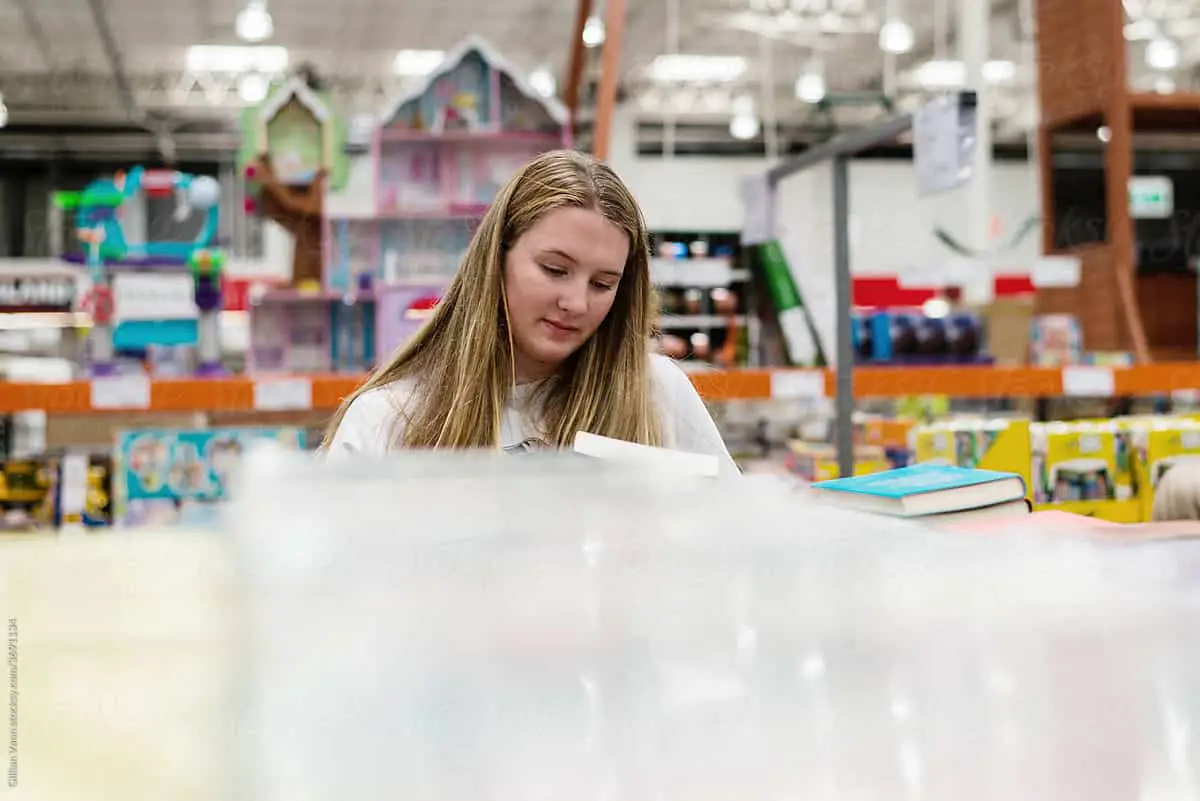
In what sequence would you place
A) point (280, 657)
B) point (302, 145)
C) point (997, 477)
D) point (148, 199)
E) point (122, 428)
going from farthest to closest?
point (302, 145) < point (148, 199) < point (122, 428) < point (997, 477) < point (280, 657)

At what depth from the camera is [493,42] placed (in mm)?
9953

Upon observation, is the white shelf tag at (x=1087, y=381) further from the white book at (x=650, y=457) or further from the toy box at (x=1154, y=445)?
the white book at (x=650, y=457)

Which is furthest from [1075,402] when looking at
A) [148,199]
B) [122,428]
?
[148,199]

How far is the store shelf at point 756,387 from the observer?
2.60 m

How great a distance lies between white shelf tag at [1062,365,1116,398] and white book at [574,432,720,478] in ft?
7.59

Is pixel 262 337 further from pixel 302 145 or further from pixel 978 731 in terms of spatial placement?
pixel 978 731

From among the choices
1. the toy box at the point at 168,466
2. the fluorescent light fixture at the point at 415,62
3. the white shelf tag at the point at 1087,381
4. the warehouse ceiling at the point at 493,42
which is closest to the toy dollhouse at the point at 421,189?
the toy box at the point at 168,466

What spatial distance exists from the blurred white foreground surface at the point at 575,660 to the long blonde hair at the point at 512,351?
0.60 metres

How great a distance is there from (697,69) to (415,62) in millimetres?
2539

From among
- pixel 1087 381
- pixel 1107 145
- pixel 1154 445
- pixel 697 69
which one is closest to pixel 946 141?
pixel 1154 445

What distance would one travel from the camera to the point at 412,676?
0.60m

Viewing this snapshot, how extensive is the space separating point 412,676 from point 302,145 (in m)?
4.43

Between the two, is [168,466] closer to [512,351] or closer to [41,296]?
[512,351]

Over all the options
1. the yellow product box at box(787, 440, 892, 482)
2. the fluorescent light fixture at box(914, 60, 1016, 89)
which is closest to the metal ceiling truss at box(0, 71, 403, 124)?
the fluorescent light fixture at box(914, 60, 1016, 89)
